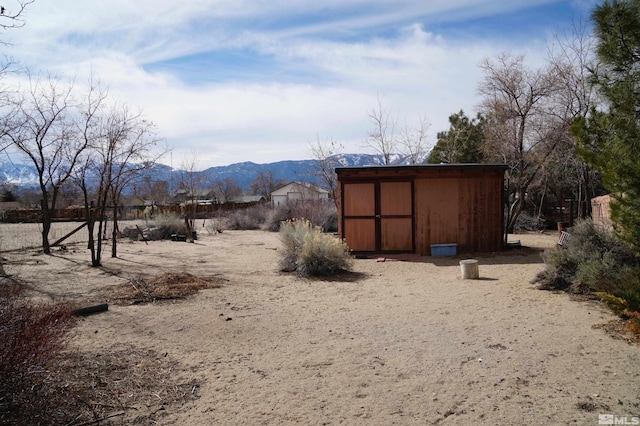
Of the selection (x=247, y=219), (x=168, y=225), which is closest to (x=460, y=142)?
(x=247, y=219)

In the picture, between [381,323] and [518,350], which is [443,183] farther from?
[518,350]

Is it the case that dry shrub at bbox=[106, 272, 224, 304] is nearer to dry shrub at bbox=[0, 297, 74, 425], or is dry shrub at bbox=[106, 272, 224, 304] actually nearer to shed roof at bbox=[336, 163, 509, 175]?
dry shrub at bbox=[0, 297, 74, 425]

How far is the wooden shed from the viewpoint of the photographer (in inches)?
519

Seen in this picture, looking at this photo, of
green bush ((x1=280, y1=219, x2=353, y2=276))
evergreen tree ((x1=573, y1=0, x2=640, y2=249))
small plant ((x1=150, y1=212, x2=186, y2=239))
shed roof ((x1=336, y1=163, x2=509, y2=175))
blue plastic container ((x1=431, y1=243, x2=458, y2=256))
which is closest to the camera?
evergreen tree ((x1=573, y1=0, x2=640, y2=249))

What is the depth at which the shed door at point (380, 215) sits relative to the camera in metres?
13.2

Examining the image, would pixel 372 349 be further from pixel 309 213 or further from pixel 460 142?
pixel 460 142

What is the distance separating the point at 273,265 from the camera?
11859 mm

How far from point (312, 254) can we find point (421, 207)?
4273 millimetres

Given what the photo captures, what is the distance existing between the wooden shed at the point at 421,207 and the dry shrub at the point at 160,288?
4977 mm

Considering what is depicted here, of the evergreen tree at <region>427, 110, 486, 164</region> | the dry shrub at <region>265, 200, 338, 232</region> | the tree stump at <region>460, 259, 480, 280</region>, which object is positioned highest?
the evergreen tree at <region>427, 110, 486, 164</region>

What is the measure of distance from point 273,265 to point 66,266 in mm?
5126

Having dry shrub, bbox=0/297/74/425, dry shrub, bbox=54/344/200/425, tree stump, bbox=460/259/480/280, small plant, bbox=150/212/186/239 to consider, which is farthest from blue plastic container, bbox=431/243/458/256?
small plant, bbox=150/212/186/239

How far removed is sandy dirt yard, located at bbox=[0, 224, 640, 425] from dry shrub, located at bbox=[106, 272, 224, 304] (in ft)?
0.64

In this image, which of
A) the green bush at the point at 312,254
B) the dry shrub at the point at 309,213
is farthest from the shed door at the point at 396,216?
the dry shrub at the point at 309,213
